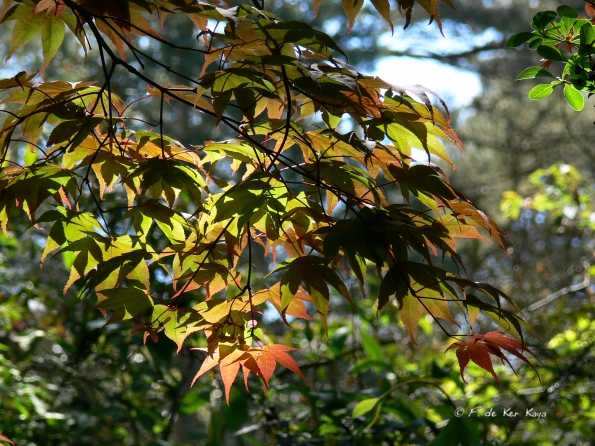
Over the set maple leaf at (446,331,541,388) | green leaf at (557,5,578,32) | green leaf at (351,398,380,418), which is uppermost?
green leaf at (557,5,578,32)

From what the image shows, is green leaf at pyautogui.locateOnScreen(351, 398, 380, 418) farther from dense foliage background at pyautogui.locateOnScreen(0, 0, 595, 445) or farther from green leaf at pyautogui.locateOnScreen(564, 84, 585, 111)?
green leaf at pyautogui.locateOnScreen(564, 84, 585, 111)

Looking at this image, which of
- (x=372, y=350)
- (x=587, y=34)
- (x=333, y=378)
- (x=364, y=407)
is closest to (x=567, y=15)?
(x=587, y=34)

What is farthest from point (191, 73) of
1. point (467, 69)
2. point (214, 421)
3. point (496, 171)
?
point (214, 421)

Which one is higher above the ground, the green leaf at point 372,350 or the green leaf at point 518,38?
the green leaf at point 518,38

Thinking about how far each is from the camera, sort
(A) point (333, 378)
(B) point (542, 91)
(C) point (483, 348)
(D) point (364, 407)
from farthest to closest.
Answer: (A) point (333, 378) → (D) point (364, 407) → (B) point (542, 91) → (C) point (483, 348)

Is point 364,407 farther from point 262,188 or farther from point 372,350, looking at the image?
point 262,188

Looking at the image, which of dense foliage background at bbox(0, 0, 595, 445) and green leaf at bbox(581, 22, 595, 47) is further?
dense foliage background at bbox(0, 0, 595, 445)

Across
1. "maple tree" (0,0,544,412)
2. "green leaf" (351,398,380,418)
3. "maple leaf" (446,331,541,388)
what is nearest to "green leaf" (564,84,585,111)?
"maple tree" (0,0,544,412)

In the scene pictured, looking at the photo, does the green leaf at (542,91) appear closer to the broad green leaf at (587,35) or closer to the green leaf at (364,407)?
the broad green leaf at (587,35)

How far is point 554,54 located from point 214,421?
143 centimetres

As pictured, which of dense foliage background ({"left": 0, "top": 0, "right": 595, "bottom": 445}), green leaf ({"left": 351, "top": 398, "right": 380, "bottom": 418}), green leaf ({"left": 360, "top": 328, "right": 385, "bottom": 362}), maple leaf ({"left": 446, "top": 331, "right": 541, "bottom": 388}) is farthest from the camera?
green leaf ({"left": 360, "top": 328, "right": 385, "bottom": 362})

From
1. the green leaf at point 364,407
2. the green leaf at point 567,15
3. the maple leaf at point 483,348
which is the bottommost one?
the maple leaf at point 483,348

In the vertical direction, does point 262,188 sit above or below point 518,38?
below

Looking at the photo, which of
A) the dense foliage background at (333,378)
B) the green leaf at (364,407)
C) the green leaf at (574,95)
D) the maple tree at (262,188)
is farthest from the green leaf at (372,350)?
the green leaf at (574,95)
